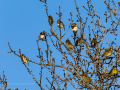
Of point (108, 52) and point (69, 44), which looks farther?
point (69, 44)

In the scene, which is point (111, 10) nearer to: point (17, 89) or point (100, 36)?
point (100, 36)

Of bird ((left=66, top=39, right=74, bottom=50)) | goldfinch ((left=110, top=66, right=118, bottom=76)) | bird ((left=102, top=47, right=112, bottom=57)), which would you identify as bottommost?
goldfinch ((left=110, top=66, right=118, bottom=76))

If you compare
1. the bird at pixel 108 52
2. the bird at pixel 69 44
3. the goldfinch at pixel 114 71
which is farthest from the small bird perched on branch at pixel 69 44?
the goldfinch at pixel 114 71

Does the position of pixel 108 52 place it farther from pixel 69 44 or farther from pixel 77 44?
pixel 69 44

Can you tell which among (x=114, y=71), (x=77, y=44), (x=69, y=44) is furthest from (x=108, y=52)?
(x=69, y=44)

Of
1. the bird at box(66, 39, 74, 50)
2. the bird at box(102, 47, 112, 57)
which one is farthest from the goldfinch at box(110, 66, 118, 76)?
the bird at box(66, 39, 74, 50)

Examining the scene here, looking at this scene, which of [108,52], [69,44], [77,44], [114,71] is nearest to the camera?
[114,71]

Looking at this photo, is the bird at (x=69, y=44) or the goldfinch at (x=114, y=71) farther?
the bird at (x=69, y=44)

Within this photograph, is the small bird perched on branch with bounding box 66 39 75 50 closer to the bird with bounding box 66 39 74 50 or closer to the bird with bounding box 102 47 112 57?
the bird with bounding box 66 39 74 50

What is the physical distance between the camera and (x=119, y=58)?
4.18m

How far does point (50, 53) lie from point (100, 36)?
54.1 inches

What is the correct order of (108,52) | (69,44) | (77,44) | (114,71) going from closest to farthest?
(114,71) → (108,52) → (77,44) → (69,44)

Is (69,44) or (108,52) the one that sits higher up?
(69,44)

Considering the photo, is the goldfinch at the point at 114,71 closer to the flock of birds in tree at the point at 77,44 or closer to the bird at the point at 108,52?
the flock of birds in tree at the point at 77,44
